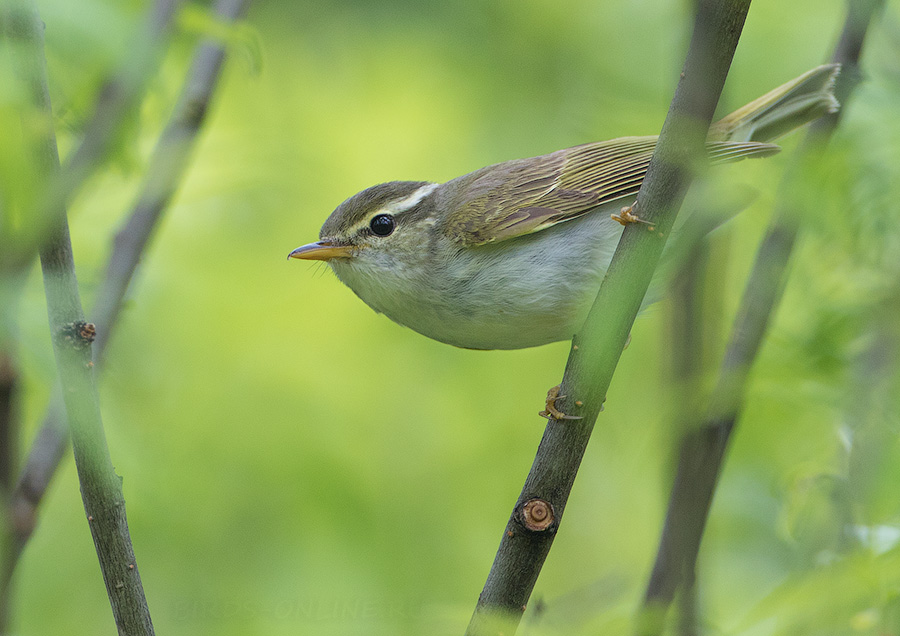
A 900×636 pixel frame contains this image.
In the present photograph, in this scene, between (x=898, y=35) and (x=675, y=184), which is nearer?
(x=675, y=184)

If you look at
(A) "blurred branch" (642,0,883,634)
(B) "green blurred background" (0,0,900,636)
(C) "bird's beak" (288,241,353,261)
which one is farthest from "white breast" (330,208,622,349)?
(A) "blurred branch" (642,0,883,634)

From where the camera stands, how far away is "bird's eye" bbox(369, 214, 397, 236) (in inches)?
144

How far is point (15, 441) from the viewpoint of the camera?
2664 millimetres

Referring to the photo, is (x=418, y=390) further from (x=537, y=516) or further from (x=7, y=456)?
(x=537, y=516)

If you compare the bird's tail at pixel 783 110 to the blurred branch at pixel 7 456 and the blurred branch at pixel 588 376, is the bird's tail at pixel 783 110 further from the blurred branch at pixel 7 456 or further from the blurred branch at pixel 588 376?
the blurred branch at pixel 7 456

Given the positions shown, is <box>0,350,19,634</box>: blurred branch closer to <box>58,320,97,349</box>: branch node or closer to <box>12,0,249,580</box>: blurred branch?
<box>12,0,249,580</box>: blurred branch

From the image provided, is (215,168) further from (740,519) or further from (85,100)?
(740,519)

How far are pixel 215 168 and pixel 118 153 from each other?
0.94m

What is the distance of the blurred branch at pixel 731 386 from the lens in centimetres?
229

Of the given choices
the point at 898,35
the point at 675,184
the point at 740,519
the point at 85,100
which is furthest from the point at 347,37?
the point at 675,184

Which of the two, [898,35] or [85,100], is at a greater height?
[898,35]

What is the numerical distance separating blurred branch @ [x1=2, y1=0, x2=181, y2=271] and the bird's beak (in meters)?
0.80

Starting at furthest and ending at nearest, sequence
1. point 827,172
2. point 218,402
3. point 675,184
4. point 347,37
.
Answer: point 347,37, point 218,402, point 827,172, point 675,184

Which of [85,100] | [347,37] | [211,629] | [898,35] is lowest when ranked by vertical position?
[211,629]
